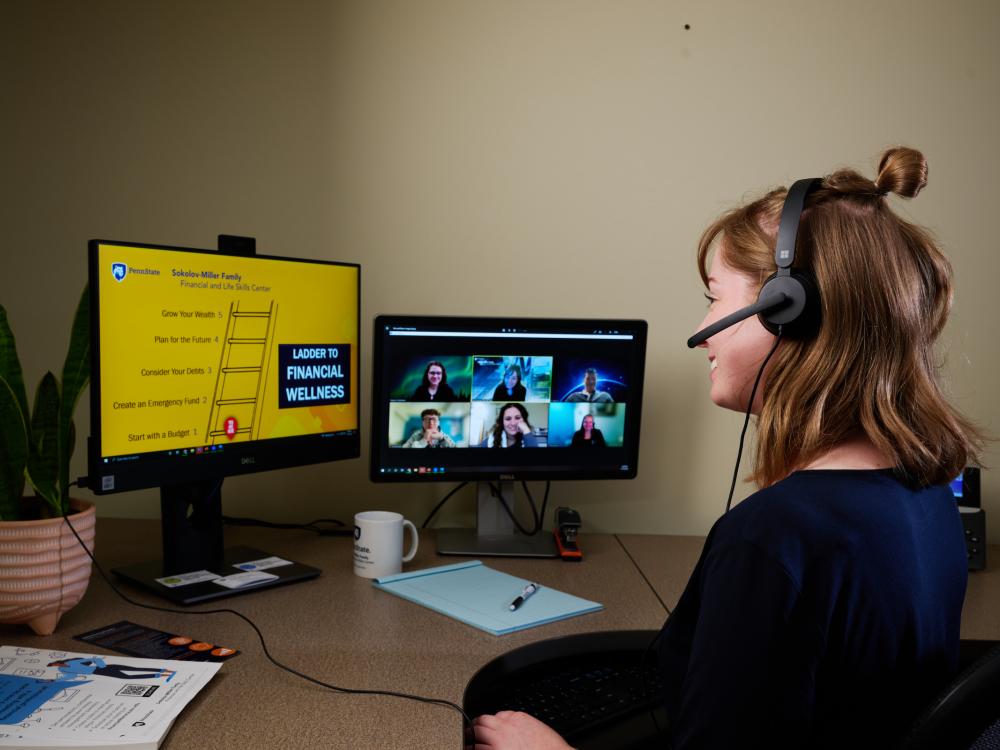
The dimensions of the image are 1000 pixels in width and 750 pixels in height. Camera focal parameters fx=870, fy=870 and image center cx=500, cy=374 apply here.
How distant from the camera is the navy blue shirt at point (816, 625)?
0.79m

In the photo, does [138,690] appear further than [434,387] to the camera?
No

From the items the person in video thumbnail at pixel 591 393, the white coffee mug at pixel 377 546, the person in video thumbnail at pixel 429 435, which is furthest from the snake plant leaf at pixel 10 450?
the person in video thumbnail at pixel 591 393

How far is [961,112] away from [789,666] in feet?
5.25

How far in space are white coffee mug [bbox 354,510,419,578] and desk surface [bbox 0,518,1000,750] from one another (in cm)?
3

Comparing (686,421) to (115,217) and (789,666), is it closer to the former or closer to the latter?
(789,666)

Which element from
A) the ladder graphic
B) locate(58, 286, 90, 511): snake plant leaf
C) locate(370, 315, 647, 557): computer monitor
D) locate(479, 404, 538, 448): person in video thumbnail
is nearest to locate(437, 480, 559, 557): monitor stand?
locate(370, 315, 647, 557): computer monitor

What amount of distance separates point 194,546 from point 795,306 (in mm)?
1104

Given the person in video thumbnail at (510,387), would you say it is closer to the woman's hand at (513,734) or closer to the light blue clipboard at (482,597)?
the light blue clipboard at (482,597)

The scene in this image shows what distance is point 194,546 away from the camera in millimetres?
1524

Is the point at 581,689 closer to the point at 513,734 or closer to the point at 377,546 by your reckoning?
the point at 513,734

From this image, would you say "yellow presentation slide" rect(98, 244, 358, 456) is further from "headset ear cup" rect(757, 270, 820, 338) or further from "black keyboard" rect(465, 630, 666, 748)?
"headset ear cup" rect(757, 270, 820, 338)

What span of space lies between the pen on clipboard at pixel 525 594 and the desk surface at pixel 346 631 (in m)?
0.07

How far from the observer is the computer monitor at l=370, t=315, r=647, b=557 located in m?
1.74

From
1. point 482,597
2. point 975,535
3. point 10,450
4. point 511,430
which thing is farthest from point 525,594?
point 975,535
